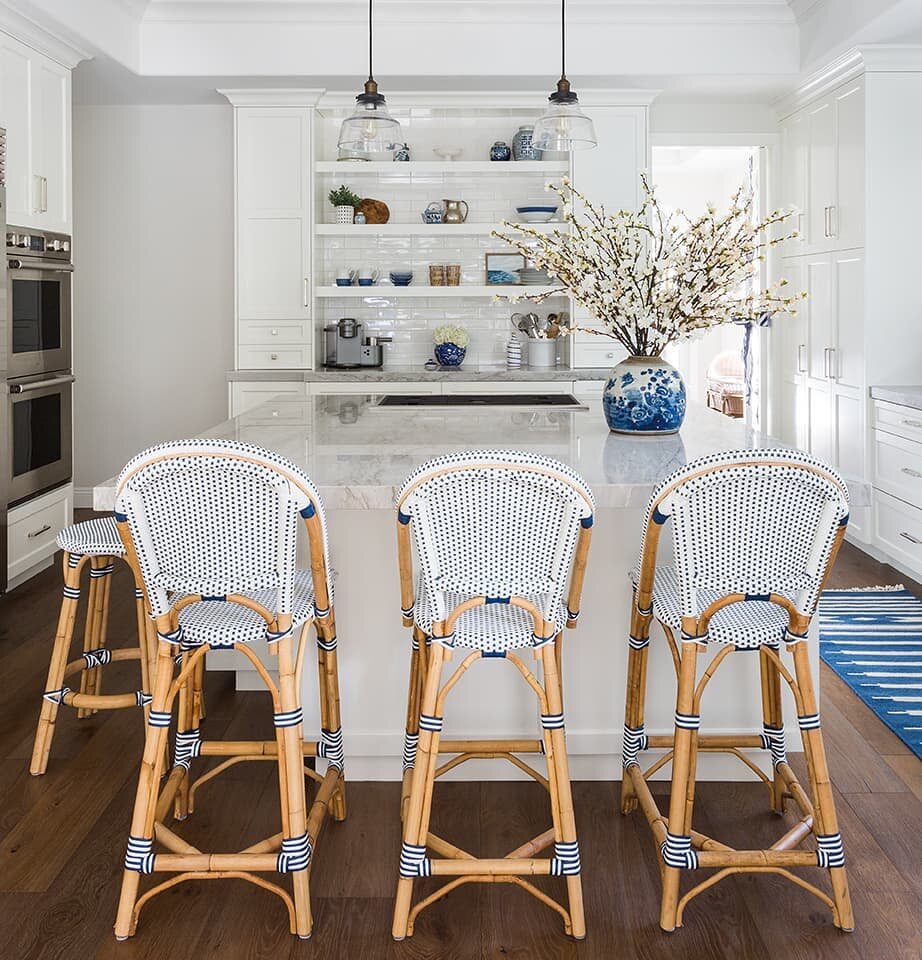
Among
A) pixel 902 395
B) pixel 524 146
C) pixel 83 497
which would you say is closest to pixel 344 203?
pixel 524 146

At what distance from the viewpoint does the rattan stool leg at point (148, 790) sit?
6.82 ft

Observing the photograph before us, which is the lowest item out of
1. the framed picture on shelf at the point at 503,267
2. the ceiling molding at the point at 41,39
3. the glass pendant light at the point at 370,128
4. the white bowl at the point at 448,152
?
the framed picture on shelf at the point at 503,267

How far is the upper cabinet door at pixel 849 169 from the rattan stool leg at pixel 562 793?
13.4 feet

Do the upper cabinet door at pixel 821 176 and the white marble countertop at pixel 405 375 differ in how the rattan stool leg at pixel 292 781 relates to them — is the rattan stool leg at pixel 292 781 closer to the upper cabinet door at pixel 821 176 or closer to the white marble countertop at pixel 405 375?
the white marble countertop at pixel 405 375

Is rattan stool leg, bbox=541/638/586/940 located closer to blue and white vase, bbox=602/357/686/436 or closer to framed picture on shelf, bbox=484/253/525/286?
blue and white vase, bbox=602/357/686/436

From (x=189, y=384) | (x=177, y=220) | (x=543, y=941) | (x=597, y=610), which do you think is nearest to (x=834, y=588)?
(x=597, y=610)

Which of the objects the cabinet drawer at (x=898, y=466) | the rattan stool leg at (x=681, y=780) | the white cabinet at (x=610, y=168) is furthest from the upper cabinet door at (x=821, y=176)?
the rattan stool leg at (x=681, y=780)

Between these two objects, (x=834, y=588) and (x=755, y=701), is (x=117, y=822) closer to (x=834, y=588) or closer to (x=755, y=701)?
(x=755, y=701)

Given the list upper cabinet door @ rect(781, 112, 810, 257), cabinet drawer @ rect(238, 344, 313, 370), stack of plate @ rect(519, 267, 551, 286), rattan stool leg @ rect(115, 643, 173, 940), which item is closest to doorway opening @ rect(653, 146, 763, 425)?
upper cabinet door @ rect(781, 112, 810, 257)

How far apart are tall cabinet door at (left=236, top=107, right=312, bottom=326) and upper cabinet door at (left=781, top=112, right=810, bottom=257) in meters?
2.84

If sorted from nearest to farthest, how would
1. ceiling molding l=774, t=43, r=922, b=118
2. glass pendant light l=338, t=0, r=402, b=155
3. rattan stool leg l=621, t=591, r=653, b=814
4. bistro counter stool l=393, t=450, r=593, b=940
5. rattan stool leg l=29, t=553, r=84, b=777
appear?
bistro counter stool l=393, t=450, r=593, b=940 → rattan stool leg l=621, t=591, r=653, b=814 → rattan stool leg l=29, t=553, r=84, b=777 → glass pendant light l=338, t=0, r=402, b=155 → ceiling molding l=774, t=43, r=922, b=118

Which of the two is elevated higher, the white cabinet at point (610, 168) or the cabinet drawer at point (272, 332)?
the white cabinet at point (610, 168)

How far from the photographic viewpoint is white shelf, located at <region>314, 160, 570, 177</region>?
600cm

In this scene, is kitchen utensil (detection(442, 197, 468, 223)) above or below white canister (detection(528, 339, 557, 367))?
above
